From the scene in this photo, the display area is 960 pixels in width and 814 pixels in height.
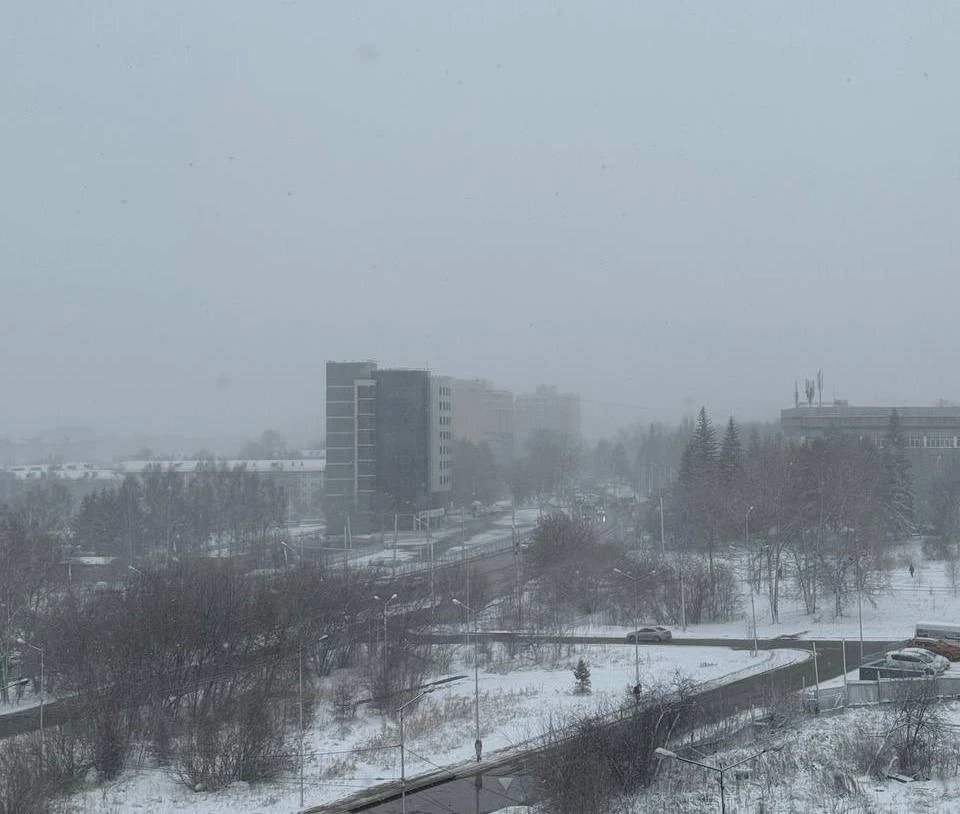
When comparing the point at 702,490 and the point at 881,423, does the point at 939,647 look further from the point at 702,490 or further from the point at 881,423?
the point at 881,423

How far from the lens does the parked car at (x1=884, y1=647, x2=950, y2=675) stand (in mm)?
21377

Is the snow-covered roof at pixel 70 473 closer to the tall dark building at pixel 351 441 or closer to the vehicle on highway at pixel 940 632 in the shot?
the tall dark building at pixel 351 441

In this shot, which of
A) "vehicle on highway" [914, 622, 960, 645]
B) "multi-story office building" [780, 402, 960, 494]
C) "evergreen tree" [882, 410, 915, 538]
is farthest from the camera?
"multi-story office building" [780, 402, 960, 494]

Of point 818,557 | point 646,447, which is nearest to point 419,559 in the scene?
point 818,557

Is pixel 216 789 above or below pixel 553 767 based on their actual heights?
below

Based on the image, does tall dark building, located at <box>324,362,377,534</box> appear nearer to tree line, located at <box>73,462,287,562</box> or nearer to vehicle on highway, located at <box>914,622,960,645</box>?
tree line, located at <box>73,462,287,562</box>

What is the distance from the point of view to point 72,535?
54469mm

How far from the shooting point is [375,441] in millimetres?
59812

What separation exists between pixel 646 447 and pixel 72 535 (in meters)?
51.2

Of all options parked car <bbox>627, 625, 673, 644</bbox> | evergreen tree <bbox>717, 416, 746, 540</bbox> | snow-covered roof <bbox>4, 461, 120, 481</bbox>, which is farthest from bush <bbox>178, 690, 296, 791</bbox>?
snow-covered roof <bbox>4, 461, 120, 481</bbox>

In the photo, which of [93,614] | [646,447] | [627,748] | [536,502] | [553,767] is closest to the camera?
[553,767]

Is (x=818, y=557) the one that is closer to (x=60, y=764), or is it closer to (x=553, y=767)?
(x=553, y=767)

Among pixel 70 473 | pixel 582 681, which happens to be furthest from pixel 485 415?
pixel 582 681

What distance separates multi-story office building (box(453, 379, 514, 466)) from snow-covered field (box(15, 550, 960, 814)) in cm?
3950
